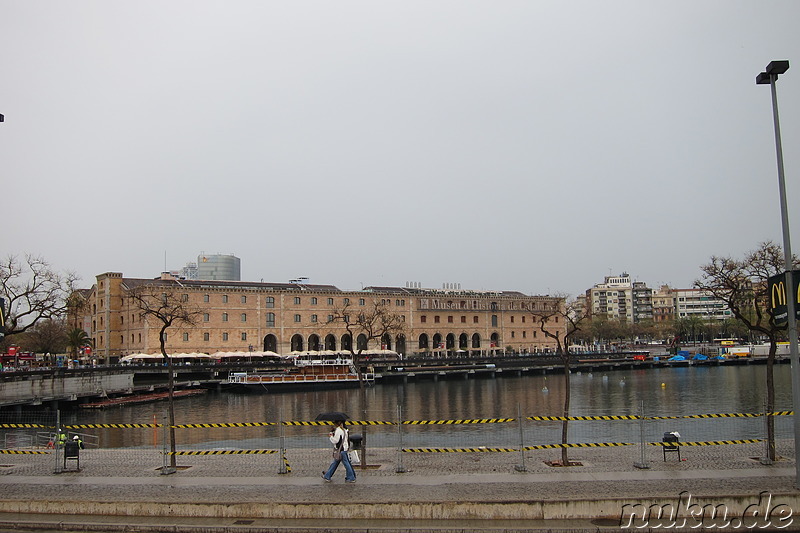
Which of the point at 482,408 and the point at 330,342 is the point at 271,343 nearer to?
the point at 330,342

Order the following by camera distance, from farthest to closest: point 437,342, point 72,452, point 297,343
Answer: point 437,342, point 297,343, point 72,452

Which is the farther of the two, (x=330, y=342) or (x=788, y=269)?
(x=330, y=342)

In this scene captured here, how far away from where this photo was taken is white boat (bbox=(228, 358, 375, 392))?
74137 mm

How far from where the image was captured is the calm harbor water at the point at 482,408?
31594 millimetres

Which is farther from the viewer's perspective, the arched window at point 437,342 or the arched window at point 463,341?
the arched window at point 463,341

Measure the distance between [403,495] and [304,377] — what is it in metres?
64.2

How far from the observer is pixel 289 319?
9719 cm

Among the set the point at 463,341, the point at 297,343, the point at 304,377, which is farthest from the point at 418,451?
the point at 463,341

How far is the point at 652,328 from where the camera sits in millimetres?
164375

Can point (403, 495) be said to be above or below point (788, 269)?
below

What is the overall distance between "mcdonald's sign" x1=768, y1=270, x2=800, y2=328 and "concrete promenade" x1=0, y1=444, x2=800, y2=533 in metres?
3.70

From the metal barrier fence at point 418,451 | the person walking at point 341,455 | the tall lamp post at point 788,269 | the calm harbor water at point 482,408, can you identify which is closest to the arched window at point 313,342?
the calm harbor water at point 482,408

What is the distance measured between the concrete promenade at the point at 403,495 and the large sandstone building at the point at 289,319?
69.7m

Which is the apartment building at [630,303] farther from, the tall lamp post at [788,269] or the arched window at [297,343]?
the tall lamp post at [788,269]
